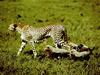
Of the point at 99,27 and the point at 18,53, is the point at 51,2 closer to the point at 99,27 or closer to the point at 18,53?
the point at 99,27

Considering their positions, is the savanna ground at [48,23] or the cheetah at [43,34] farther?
the cheetah at [43,34]

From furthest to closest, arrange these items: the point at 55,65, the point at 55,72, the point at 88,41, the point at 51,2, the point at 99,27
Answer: the point at 51,2 < the point at 99,27 < the point at 88,41 < the point at 55,65 < the point at 55,72

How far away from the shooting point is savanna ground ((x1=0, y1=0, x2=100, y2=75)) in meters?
13.0

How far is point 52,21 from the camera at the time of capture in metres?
25.1

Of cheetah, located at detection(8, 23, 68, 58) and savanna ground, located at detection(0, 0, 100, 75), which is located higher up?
cheetah, located at detection(8, 23, 68, 58)

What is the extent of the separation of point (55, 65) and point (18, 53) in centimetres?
236

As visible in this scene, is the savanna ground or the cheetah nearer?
the savanna ground

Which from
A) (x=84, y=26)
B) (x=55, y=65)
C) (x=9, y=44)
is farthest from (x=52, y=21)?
(x=55, y=65)

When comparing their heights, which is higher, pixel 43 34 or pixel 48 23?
pixel 43 34

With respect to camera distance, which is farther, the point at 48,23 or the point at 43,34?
the point at 48,23

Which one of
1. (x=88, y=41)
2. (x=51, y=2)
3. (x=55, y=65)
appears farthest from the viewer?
(x=51, y=2)

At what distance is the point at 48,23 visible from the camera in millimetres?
24312

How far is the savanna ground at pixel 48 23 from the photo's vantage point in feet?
42.7

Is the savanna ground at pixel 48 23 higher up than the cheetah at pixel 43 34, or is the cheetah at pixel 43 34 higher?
the cheetah at pixel 43 34
